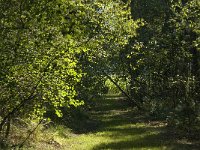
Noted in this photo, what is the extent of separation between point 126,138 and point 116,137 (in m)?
0.94

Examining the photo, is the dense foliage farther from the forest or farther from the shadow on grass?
the shadow on grass

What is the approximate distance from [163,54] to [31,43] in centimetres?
1735

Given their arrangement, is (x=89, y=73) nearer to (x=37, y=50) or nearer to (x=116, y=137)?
(x=116, y=137)

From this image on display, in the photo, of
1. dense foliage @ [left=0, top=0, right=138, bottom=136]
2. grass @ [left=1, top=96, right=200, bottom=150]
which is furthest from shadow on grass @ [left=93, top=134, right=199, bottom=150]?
dense foliage @ [left=0, top=0, right=138, bottom=136]

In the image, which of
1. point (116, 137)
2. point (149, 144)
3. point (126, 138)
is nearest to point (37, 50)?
point (149, 144)

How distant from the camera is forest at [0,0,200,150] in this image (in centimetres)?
1418

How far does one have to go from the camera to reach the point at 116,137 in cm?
2428

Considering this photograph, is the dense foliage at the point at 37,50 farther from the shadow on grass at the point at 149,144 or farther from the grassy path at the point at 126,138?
the grassy path at the point at 126,138

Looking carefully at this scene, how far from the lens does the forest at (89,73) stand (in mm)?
14180

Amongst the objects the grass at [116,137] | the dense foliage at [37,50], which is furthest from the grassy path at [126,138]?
the dense foliage at [37,50]

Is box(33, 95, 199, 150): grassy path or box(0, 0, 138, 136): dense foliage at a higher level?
box(0, 0, 138, 136): dense foliage

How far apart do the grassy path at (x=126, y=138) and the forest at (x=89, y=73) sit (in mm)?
54

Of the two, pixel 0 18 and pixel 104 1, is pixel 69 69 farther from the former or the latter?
pixel 104 1

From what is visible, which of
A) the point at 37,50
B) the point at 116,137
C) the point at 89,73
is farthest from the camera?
the point at 89,73
